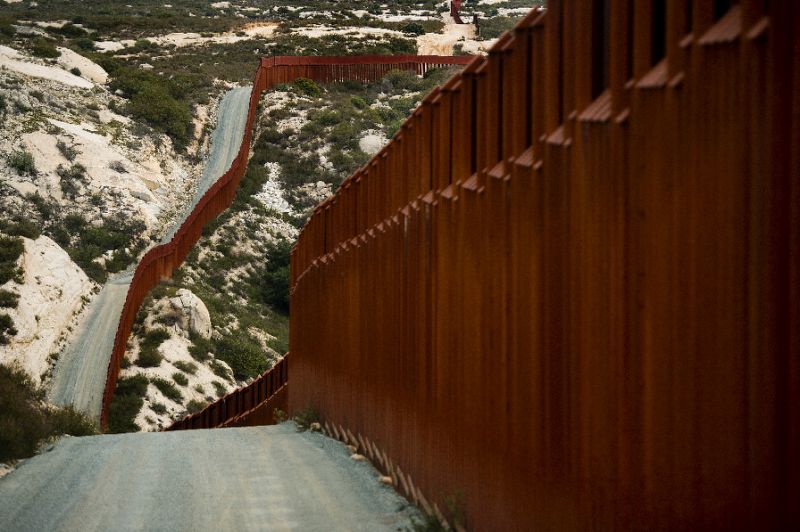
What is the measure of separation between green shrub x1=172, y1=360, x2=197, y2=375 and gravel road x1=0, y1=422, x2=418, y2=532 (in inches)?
859

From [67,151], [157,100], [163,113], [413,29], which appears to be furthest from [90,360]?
[413,29]

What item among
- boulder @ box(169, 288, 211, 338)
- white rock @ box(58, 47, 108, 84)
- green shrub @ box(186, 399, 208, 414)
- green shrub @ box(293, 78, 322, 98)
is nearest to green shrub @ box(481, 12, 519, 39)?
green shrub @ box(293, 78, 322, 98)

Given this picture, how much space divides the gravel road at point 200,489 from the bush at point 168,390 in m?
19.8

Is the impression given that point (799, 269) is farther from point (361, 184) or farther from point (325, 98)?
point (325, 98)

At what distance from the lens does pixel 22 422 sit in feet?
52.3

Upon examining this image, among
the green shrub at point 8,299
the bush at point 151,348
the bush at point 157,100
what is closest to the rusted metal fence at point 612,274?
the bush at point 151,348

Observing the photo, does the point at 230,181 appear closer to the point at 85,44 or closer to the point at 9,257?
the point at 9,257

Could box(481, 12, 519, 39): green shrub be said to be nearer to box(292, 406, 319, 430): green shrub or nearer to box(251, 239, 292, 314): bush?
box(251, 239, 292, 314): bush

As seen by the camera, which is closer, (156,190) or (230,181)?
(156,190)

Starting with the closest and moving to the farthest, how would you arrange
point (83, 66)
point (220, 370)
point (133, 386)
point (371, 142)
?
point (133, 386) → point (220, 370) → point (371, 142) → point (83, 66)

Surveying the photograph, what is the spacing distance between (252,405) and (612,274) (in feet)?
78.6

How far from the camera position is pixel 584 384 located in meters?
6.39

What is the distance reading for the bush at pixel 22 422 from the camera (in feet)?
48.4

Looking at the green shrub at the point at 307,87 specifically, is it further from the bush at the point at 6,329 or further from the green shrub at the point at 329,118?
the bush at the point at 6,329
